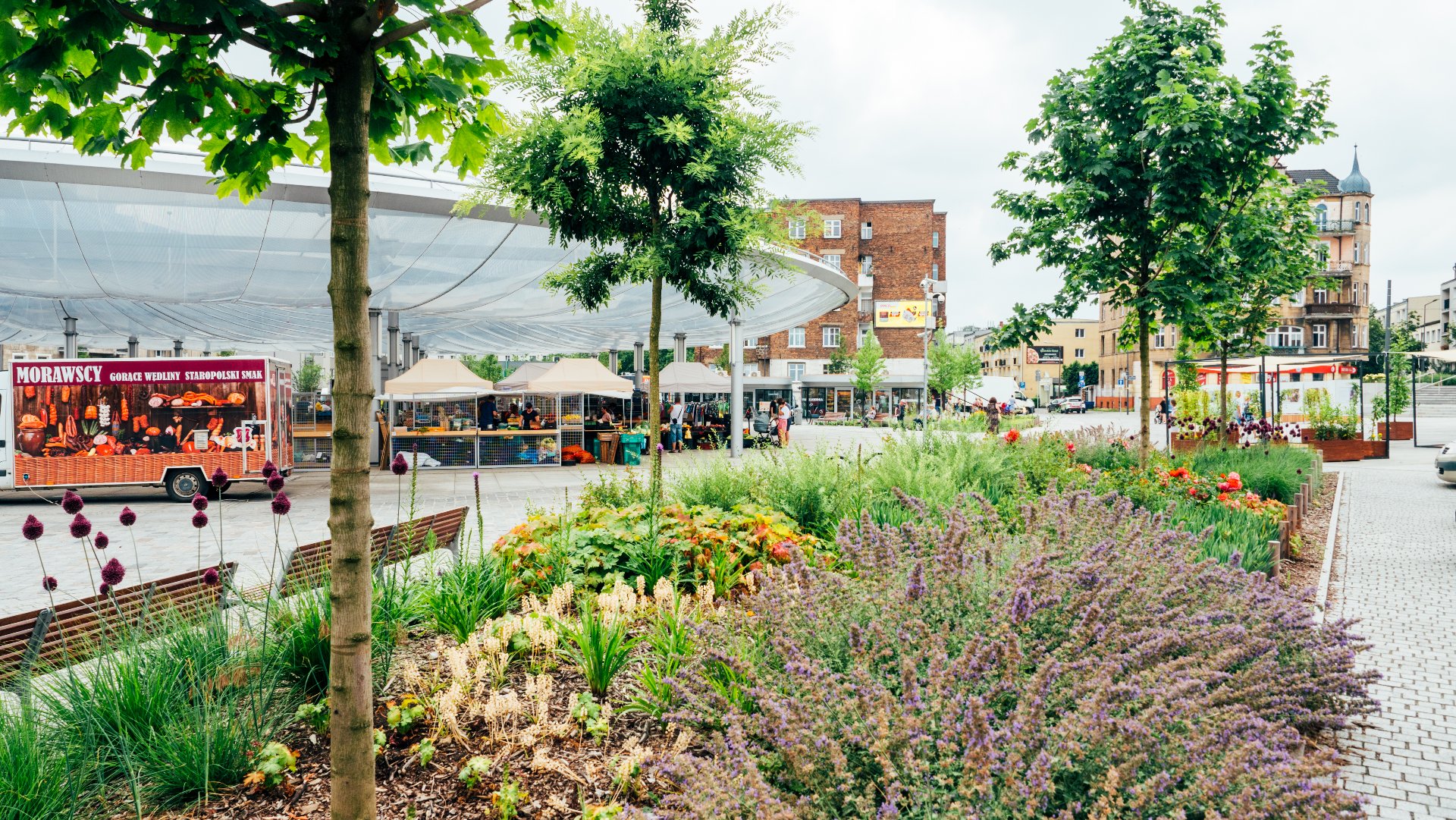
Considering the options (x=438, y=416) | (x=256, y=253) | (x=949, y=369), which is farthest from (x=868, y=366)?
(x=256, y=253)

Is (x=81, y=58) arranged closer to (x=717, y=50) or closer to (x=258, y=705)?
(x=258, y=705)

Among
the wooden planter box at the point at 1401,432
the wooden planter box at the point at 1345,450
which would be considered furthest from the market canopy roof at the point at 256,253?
the wooden planter box at the point at 1401,432

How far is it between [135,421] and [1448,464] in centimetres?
2224

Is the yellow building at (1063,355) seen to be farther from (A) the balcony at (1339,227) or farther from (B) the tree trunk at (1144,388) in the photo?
(B) the tree trunk at (1144,388)

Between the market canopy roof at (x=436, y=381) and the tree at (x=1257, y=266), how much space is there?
15.4m

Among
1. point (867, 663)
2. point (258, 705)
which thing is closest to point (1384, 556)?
point (867, 663)

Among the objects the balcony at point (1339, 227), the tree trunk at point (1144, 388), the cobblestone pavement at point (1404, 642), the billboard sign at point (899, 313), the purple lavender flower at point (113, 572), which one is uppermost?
the balcony at point (1339, 227)

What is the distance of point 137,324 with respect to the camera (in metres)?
30.5

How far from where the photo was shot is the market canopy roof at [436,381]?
19.3 metres

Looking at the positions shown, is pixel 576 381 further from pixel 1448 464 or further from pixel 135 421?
pixel 1448 464

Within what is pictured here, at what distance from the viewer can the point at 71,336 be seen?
83.2 ft

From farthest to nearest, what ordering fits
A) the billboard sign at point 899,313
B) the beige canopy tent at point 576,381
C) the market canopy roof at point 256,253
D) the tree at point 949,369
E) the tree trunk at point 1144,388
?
the billboard sign at point 899,313
the tree at point 949,369
the beige canopy tent at point 576,381
the market canopy roof at point 256,253
the tree trunk at point 1144,388

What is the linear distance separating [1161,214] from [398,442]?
16957mm

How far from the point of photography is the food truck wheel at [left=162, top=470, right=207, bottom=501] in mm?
13602
